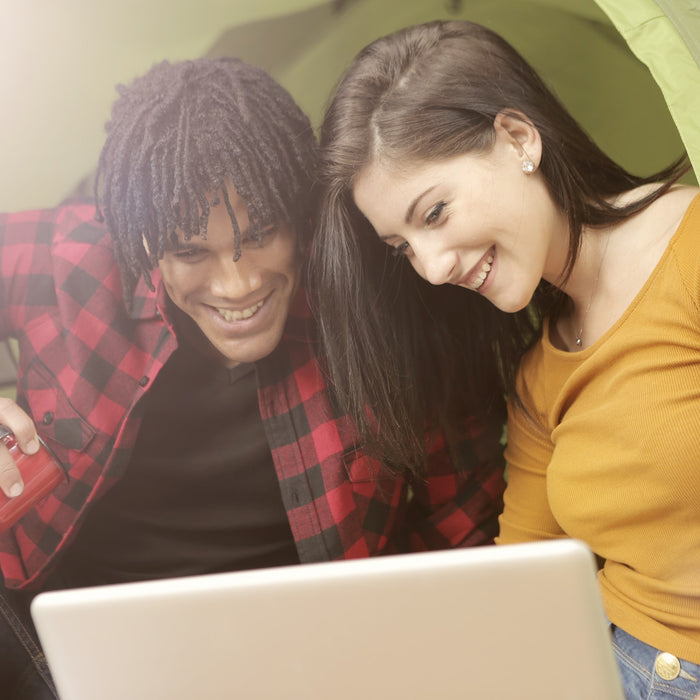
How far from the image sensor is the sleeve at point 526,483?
987 millimetres

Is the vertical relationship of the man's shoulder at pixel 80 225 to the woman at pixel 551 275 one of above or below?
above

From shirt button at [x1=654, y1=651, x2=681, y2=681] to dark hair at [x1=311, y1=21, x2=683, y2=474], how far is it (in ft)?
1.19

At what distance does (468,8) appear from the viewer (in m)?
0.91

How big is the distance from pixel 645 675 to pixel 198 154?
81 cm

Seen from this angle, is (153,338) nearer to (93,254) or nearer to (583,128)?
(93,254)

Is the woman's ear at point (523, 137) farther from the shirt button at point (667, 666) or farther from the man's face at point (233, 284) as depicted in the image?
the shirt button at point (667, 666)

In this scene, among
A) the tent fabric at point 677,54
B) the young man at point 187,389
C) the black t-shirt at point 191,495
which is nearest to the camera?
the tent fabric at point 677,54

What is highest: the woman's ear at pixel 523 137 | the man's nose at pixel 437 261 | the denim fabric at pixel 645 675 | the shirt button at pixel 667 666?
the woman's ear at pixel 523 137

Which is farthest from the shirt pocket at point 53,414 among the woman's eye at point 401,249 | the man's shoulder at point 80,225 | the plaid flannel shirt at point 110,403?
the woman's eye at point 401,249

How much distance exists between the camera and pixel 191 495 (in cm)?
101

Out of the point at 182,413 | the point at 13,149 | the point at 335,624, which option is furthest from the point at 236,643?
the point at 13,149

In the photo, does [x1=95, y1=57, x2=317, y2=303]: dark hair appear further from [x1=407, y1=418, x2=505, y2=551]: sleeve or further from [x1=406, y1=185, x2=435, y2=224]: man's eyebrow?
[x1=407, y1=418, x2=505, y2=551]: sleeve

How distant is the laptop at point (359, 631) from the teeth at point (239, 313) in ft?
1.34

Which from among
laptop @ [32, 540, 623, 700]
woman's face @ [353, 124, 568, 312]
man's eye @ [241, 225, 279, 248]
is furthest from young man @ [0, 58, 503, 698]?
laptop @ [32, 540, 623, 700]
